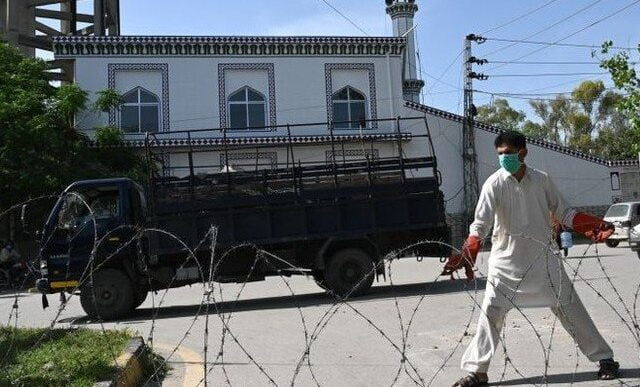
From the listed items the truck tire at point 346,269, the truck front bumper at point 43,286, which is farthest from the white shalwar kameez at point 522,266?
the truck front bumper at point 43,286

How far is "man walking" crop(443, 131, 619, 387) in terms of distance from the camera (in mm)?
5391

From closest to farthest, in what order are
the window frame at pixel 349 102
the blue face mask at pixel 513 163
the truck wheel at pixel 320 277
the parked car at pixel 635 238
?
the blue face mask at pixel 513 163, the truck wheel at pixel 320 277, the parked car at pixel 635 238, the window frame at pixel 349 102

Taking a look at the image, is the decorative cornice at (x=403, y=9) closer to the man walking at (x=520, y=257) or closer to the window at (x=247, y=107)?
the window at (x=247, y=107)

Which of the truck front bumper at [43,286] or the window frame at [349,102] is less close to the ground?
the window frame at [349,102]

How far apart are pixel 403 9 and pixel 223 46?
12.0 meters

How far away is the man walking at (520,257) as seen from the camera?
5.39 metres

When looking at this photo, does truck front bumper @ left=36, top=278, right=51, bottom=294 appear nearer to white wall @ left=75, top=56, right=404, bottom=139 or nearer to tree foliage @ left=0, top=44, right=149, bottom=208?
tree foliage @ left=0, top=44, right=149, bottom=208

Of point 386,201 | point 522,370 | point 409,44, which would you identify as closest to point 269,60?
point 409,44

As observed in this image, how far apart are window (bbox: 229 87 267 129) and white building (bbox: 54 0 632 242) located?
1.4 inches

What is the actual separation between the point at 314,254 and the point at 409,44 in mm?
24445

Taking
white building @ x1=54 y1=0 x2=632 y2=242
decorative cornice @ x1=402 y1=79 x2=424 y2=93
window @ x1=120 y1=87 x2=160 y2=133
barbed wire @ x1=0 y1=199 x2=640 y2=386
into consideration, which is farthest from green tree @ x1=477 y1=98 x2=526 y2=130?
barbed wire @ x1=0 y1=199 x2=640 y2=386

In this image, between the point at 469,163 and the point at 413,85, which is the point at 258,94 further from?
the point at 413,85

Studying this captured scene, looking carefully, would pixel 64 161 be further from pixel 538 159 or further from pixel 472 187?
pixel 538 159

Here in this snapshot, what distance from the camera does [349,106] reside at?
27219mm
